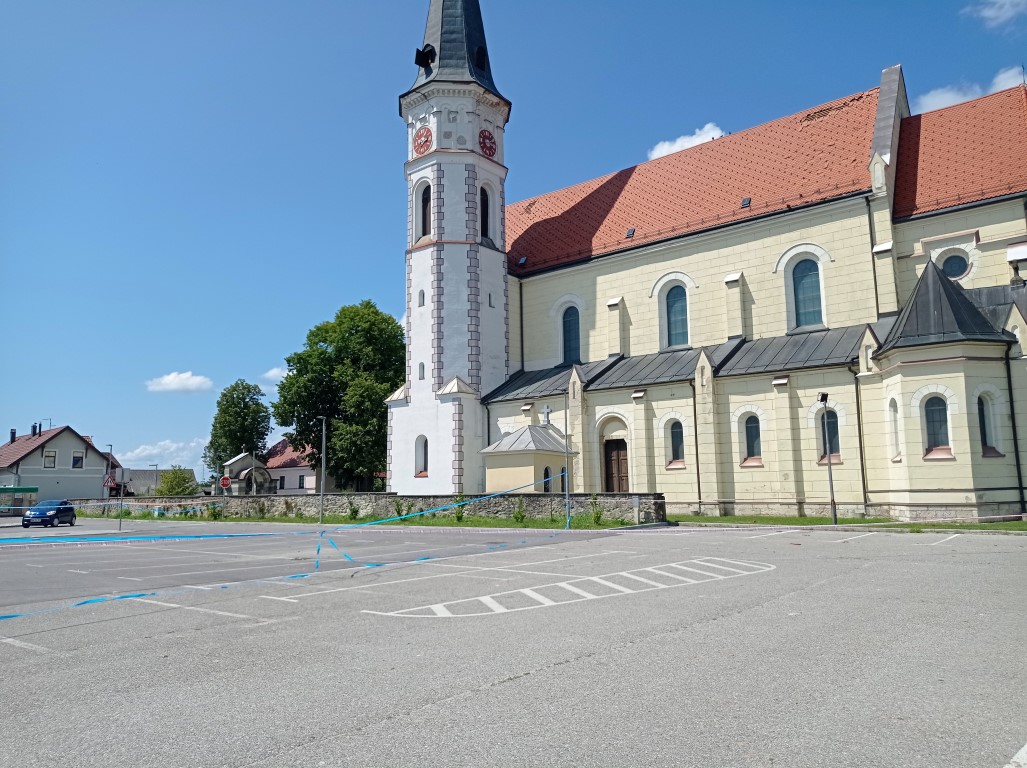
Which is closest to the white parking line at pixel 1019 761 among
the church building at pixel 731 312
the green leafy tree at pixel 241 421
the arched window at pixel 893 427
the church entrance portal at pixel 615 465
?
the church building at pixel 731 312

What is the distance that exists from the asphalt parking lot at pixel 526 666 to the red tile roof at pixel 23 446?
5535cm

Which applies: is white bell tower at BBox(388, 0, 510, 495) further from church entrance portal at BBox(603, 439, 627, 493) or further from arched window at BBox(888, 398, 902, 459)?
arched window at BBox(888, 398, 902, 459)

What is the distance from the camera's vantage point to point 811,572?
39.7 feet

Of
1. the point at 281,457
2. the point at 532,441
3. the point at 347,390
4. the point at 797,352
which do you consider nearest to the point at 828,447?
the point at 797,352

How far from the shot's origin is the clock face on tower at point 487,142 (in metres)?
37.9

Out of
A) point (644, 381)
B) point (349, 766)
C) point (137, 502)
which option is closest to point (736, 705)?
point (349, 766)

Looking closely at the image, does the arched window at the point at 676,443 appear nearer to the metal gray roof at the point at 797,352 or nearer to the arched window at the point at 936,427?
the metal gray roof at the point at 797,352

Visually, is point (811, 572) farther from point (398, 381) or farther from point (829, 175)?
point (398, 381)

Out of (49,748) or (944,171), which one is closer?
(49,748)

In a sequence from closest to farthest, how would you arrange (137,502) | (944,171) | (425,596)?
1. (425,596)
2. (944,171)
3. (137,502)

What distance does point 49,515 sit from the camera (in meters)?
36.0

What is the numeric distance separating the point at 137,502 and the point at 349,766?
45.7 m

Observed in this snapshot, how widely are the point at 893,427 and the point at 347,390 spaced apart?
32652mm

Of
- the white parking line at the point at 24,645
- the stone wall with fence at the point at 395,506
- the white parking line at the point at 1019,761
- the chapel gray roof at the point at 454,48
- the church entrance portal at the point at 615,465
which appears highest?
the chapel gray roof at the point at 454,48
